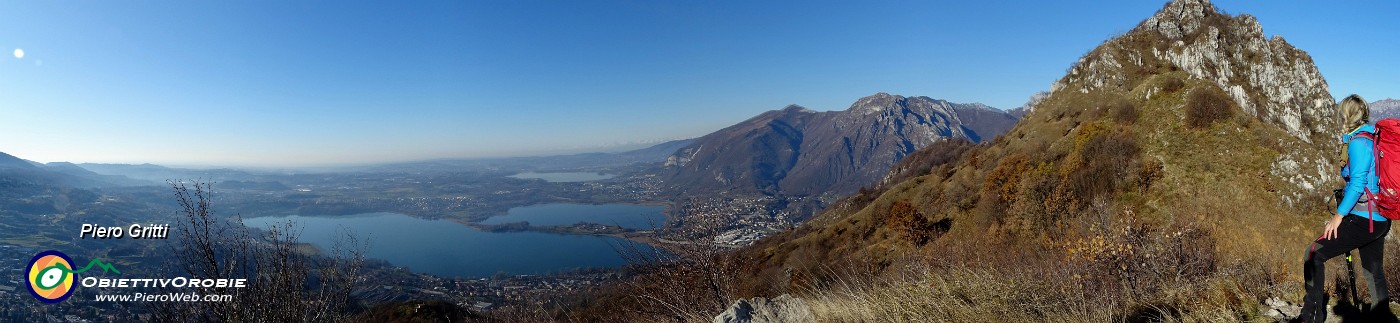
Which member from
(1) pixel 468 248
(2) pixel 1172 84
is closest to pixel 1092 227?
(2) pixel 1172 84

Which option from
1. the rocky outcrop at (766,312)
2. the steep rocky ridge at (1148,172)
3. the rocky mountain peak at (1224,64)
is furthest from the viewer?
the rocky mountain peak at (1224,64)

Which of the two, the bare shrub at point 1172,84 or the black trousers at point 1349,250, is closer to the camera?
the black trousers at point 1349,250

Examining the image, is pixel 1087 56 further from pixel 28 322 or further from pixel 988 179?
pixel 28 322

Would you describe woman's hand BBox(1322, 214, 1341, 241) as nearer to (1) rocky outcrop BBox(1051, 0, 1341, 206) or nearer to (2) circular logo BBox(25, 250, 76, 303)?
(1) rocky outcrop BBox(1051, 0, 1341, 206)

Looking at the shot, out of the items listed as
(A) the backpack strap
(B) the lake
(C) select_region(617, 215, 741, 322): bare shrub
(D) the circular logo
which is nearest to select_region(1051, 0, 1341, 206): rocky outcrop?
(A) the backpack strap

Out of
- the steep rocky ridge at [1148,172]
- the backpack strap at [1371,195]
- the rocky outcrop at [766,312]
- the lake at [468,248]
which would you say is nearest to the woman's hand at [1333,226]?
the backpack strap at [1371,195]

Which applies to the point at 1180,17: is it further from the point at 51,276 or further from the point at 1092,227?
the point at 51,276

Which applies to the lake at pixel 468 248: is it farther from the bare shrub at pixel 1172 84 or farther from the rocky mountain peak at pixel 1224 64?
the bare shrub at pixel 1172 84
